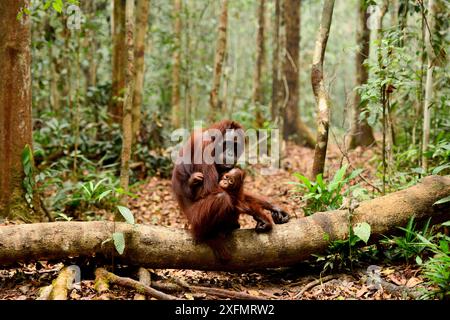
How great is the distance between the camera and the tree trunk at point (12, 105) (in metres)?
5.85

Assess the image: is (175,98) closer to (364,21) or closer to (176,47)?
(176,47)

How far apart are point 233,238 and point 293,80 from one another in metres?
9.06

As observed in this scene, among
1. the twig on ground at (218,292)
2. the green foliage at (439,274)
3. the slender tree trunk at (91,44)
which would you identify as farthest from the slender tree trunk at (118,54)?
the green foliage at (439,274)

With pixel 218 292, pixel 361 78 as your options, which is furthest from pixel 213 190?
pixel 361 78

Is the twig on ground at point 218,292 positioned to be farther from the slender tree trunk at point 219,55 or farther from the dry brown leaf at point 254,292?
the slender tree trunk at point 219,55

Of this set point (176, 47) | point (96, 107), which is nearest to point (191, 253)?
point (96, 107)

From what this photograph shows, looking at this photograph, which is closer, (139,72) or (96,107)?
(139,72)

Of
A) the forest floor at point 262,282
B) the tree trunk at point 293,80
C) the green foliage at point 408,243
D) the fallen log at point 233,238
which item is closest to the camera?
the forest floor at point 262,282

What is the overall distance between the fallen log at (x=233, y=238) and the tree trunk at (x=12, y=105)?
147 cm

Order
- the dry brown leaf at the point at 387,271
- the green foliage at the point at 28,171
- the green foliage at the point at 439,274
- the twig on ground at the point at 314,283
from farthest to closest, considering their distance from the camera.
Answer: the green foliage at the point at 28,171
the dry brown leaf at the point at 387,271
the twig on ground at the point at 314,283
the green foliage at the point at 439,274

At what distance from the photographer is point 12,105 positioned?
5.90 metres

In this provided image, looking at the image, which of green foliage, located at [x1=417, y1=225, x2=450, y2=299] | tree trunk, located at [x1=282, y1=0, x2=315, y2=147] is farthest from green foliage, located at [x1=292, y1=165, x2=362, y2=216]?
tree trunk, located at [x1=282, y1=0, x2=315, y2=147]

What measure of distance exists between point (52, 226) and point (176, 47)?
9234mm

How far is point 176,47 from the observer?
42.6 feet
